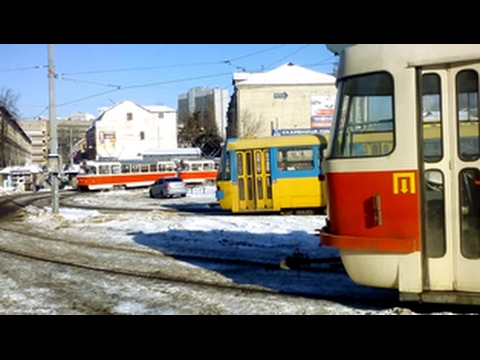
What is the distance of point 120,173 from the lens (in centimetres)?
5131

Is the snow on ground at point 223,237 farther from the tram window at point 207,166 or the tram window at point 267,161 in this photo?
the tram window at point 207,166

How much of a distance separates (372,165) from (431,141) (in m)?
0.66

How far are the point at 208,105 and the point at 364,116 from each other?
360 ft

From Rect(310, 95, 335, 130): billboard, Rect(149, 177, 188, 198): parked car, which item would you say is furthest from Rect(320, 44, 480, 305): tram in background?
Rect(310, 95, 335, 130): billboard

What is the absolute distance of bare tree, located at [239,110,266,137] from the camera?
6225cm

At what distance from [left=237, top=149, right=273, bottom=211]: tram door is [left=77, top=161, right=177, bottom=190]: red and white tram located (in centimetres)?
3263

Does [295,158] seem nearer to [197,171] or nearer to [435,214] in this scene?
[435,214]

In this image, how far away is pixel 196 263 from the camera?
10.9m

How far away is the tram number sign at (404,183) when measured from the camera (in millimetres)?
5910

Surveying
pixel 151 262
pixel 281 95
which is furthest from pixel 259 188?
pixel 281 95

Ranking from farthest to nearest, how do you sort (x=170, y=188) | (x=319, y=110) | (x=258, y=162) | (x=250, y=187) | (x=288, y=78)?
1. (x=288, y=78)
2. (x=319, y=110)
3. (x=170, y=188)
4. (x=250, y=187)
5. (x=258, y=162)
